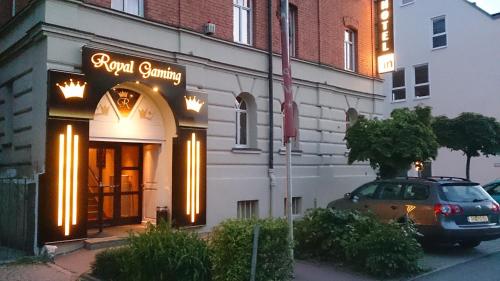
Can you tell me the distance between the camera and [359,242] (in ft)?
30.5

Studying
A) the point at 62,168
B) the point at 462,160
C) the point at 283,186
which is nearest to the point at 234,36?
the point at 283,186

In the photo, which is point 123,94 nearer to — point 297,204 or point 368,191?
point 368,191

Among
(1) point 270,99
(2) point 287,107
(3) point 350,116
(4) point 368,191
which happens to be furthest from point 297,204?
(2) point 287,107

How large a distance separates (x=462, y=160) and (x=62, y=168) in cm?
2310

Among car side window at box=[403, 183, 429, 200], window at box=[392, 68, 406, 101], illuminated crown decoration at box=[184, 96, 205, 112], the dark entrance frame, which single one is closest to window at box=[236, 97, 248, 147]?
illuminated crown decoration at box=[184, 96, 205, 112]

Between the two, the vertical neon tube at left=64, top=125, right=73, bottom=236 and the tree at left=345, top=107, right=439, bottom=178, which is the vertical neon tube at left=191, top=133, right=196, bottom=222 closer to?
the vertical neon tube at left=64, top=125, right=73, bottom=236

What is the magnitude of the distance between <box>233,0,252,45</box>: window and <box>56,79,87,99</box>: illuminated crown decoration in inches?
225

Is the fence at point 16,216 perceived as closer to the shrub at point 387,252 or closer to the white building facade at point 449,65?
the shrub at point 387,252

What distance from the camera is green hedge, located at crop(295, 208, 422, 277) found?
8977 mm

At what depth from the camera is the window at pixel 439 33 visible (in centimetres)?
2969

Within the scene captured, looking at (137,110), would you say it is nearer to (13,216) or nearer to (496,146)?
(13,216)

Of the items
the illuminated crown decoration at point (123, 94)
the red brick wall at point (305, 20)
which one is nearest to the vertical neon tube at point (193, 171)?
the illuminated crown decoration at point (123, 94)

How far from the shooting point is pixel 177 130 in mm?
12867

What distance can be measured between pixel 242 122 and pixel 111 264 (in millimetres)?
8014
